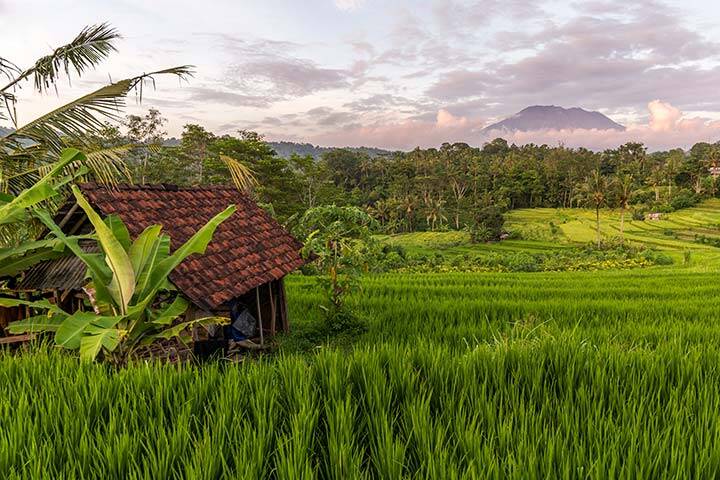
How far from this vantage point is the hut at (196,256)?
528cm

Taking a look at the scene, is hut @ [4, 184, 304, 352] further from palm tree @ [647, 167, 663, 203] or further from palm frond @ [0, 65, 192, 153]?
palm tree @ [647, 167, 663, 203]

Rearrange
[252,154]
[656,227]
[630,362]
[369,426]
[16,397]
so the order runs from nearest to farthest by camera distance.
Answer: [369,426], [16,397], [630,362], [252,154], [656,227]

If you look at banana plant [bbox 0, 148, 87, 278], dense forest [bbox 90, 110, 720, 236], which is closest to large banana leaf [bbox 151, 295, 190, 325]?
banana plant [bbox 0, 148, 87, 278]

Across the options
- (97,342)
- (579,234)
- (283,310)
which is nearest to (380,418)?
(97,342)

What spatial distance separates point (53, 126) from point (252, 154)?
23.1 meters

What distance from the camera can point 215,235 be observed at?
21.3ft

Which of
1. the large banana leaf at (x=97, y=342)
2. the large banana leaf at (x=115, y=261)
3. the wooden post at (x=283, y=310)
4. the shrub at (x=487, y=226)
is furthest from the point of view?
the shrub at (x=487, y=226)

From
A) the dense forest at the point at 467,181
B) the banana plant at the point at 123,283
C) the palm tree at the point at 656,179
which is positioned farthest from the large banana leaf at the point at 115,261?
the palm tree at the point at 656,179

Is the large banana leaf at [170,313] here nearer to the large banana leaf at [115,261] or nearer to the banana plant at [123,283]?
the banana plant at [123,283]

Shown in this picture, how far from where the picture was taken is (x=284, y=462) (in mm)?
1557

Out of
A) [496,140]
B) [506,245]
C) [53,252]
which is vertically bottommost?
[506,245]

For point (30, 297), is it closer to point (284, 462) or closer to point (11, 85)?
point (11, 85)

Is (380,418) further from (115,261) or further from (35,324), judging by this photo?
(35,324)

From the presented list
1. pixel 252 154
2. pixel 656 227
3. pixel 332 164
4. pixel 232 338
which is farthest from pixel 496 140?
pixel 232 338
